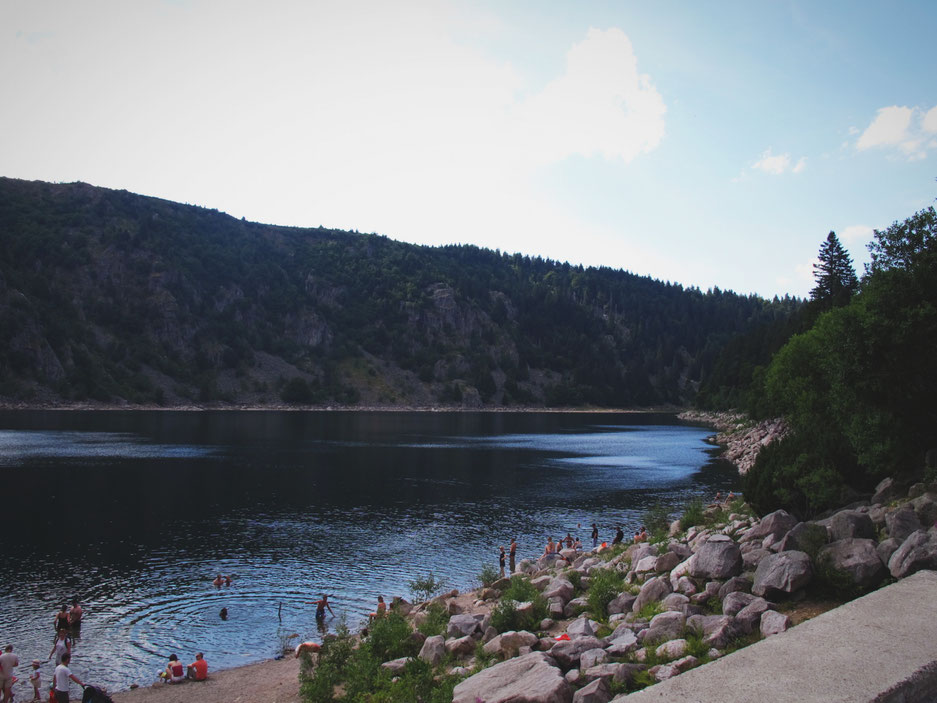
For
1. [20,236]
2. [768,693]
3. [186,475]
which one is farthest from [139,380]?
[768,693]

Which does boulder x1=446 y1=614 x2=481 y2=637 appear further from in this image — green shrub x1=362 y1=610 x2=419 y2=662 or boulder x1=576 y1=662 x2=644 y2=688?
boulder x1=576 y1=662 x2=644 y2=688

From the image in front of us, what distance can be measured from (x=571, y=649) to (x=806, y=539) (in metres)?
6.51

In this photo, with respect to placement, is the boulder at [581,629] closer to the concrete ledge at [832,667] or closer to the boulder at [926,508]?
the boulder at [926,508]

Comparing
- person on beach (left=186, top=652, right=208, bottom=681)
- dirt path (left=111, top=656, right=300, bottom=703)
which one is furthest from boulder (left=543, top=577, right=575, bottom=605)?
person on beach (left=186, top=652, right=208, bottom=681)

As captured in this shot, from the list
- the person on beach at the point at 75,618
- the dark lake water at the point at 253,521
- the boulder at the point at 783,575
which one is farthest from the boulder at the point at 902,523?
the person on beach at the point at 75,618

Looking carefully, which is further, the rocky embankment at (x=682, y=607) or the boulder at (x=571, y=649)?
the boulder at (x=571, y=649)

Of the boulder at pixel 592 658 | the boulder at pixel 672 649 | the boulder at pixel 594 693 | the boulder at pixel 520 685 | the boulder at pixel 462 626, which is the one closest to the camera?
the boulder at pixel 594 693

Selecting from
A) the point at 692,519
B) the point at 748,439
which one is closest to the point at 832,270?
the point at 748,439

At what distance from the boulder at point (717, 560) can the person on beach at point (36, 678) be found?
70.7 feet

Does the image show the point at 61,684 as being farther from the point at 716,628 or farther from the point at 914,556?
the point at 914,556

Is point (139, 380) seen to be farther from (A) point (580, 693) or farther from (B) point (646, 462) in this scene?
(A) point (580, 693)

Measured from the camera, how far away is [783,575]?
14719mm

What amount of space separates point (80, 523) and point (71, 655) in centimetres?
2484

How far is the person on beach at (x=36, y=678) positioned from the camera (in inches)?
874
